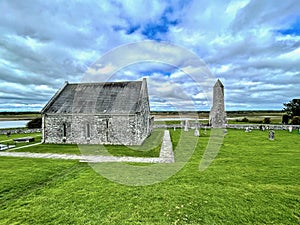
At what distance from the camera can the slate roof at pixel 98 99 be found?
60.8ft

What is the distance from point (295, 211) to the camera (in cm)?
563

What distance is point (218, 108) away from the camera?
33.3 meters

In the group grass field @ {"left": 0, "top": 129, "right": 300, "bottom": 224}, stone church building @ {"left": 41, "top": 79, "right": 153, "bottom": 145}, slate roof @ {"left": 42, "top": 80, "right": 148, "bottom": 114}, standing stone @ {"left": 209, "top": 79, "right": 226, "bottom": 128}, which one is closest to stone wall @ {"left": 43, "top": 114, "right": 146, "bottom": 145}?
stone church building @ {"left": 41, "top": 79, "right": 153, "bottom": 145}

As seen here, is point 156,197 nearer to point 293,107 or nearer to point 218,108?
point 218,108

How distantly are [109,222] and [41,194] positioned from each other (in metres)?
3.50

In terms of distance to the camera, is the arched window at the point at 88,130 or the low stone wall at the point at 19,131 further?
the low stone wall at the point at 19,131

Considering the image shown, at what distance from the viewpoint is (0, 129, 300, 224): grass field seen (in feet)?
17.5

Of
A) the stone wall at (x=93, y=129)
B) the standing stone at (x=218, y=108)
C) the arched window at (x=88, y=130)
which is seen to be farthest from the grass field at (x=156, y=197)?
the standing stone at (x=218, y=108)

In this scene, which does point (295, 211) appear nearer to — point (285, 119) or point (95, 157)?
point (95, 157)

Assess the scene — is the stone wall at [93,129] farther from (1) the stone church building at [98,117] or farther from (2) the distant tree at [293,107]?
(2) the distant tree at [293,107]

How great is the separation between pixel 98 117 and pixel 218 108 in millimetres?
23404

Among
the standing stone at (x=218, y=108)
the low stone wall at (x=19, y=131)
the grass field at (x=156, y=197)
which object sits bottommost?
the grass field at (x=156, y=197)

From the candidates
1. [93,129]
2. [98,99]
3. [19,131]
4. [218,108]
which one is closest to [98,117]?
[93,129]

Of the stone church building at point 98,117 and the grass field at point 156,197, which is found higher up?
the stone church building at point 98,117
